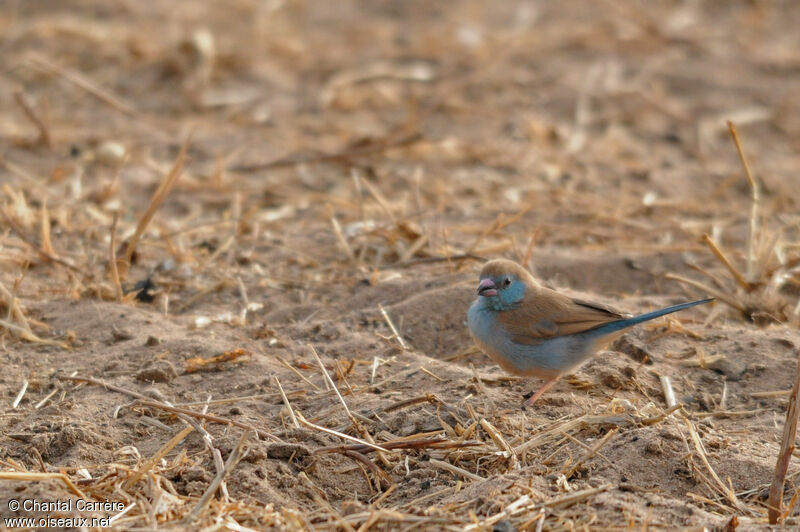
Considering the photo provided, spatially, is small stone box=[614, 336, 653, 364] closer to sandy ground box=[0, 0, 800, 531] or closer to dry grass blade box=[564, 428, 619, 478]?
sandy ground box=[0, 0, 800, 531]

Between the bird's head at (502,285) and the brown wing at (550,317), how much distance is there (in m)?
0.05

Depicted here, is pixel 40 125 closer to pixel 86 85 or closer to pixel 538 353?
pixel 86 85

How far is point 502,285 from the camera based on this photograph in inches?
196

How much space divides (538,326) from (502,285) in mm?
294

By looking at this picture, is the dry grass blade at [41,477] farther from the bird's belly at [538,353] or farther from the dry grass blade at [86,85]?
the dry grass blade at [86,85]

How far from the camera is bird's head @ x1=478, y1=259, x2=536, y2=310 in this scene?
4949 millimetres

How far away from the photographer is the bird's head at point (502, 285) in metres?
4.95

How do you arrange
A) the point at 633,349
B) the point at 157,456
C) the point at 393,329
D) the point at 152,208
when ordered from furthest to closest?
the point at 152,208
the point at 393,329
the point at 633,349
the point at 157,456

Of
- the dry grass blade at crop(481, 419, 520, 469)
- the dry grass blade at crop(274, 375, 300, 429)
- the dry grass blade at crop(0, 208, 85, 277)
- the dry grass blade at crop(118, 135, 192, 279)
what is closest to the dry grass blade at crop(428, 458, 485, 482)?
Answer: the dry grass blade at crop(481, 419, 520, 469)

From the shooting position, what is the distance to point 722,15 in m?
12.2

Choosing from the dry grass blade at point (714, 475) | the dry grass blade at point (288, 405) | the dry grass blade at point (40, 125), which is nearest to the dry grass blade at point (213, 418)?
the dry grass blade at point (288, 405)

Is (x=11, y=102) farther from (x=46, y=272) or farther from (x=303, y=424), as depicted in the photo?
(x=303, y=424)

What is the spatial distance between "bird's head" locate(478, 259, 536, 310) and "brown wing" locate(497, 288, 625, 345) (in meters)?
0.05

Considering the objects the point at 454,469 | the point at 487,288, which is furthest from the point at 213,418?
the point at 487,288
